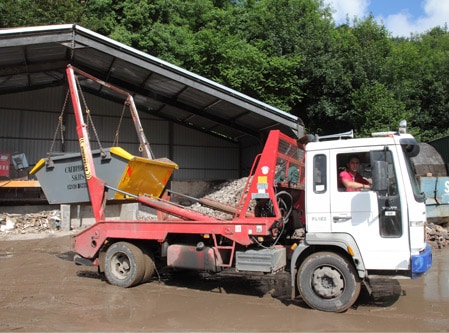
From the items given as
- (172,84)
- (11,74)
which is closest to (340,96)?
(172,84)

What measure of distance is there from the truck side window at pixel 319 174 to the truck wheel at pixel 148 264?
11.5 ft

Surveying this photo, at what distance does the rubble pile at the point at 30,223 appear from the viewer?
16781 mm

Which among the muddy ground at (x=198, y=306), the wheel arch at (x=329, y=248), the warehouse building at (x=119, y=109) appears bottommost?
the muddy ground at (x=198, y=306)

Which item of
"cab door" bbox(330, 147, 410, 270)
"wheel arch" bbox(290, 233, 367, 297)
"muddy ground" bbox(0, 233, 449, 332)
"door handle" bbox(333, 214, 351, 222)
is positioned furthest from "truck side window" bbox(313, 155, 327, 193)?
"muddy ground" bbox(0, 233, 449, 332)

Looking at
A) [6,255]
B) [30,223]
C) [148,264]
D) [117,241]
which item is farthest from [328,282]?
[30,223]

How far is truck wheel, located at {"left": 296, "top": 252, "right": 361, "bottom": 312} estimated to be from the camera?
19.2 ft

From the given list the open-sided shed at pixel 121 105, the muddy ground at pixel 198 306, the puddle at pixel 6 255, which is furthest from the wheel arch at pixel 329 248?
the puddle at pixel 6 255

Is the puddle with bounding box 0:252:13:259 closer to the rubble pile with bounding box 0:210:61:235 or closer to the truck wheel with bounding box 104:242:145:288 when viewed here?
the rubble pile with bounding box 0:210:61:235

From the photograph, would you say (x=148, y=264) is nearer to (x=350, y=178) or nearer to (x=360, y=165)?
(x=350, y=178)

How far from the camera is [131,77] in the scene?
16.6m

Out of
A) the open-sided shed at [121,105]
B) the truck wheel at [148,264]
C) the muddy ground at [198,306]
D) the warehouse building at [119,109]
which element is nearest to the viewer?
the muddy ground at [198,306]

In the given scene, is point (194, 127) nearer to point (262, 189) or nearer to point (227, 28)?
point (227, 28)

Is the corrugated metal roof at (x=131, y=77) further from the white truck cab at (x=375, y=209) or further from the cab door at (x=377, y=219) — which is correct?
the cab door at (x=377, y=219)

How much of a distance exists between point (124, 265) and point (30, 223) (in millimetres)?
11194
